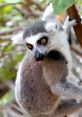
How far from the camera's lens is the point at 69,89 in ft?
9.73

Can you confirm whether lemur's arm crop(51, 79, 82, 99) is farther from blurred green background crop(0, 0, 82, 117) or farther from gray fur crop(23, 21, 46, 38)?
blurred green background crop(0, 0, 82, 117)

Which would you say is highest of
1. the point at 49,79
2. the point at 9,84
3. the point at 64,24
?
the point at 64,24

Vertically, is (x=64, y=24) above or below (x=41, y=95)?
above

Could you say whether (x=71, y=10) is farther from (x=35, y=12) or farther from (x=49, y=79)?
(x=35, y=12)

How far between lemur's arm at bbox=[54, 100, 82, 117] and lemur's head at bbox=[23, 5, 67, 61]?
1.54 ft

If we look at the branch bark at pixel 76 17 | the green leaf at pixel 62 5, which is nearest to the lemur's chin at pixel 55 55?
the branch bark at pixel 76 17

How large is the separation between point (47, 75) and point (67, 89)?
0.26 m

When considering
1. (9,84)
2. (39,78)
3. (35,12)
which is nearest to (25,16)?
(35,12)

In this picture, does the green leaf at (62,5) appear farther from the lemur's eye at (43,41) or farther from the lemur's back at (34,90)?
the lemur's back at (34,90)

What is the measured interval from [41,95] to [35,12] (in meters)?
1.82

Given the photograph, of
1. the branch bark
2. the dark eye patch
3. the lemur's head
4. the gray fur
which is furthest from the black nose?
the branch bark

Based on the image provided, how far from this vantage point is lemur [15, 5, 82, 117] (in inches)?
116

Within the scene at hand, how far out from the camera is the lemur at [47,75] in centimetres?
296

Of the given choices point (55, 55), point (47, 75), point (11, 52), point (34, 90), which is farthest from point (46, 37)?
point (11, 52)
